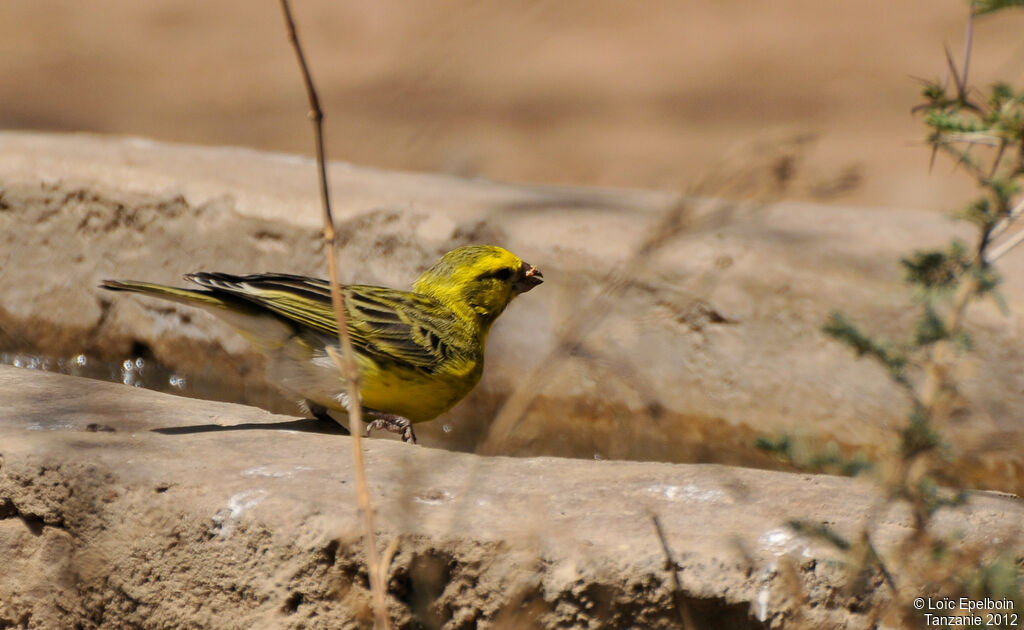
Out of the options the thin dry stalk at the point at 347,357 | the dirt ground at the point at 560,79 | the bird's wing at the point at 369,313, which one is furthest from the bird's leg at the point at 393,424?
the dirt ground at the point at 560,79

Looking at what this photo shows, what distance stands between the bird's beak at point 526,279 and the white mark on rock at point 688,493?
1772mm

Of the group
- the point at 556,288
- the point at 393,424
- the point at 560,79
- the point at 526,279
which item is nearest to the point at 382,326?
the point at 393,424

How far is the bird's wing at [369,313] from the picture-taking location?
4.24 m

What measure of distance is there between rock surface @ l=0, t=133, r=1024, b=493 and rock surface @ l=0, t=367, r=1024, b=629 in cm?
163

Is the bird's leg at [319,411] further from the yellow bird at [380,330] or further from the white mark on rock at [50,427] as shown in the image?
the white mark on rock at [50,427]

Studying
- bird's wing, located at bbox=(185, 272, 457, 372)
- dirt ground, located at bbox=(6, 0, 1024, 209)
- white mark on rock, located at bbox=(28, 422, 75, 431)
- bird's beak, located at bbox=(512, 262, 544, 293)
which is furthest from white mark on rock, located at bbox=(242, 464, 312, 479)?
dirt ground, located at bbox=(6, 0, 1024, 209)

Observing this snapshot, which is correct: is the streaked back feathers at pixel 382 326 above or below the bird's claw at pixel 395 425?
above

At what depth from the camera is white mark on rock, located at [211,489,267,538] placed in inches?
116

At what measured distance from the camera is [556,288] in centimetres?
554

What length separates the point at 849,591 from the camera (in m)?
2.86

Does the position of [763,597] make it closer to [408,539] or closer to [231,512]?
[408,539]

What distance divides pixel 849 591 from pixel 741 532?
1.02ft

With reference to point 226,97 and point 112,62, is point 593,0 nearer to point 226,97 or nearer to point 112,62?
point 226,97

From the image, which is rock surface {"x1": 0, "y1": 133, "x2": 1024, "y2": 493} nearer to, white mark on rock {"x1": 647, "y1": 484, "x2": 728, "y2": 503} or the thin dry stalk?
white mark on rock {"x1": 647, "y1": 484, "x2": 728, "y2": 503}
